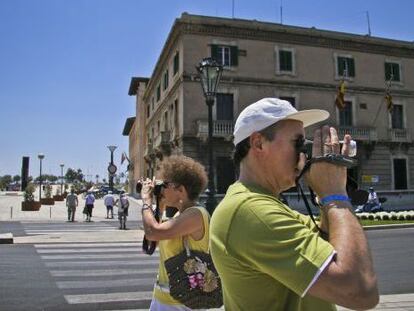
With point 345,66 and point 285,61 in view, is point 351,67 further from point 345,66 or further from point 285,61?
point 285,61

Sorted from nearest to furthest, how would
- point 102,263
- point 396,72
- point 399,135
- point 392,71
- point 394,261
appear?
point 394,261 → point 102,263 → point 399,135 → point 392,71 → point 396,72

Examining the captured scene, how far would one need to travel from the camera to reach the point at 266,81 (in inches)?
1281

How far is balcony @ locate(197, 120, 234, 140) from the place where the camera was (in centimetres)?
3028

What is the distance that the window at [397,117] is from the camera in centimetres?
3591

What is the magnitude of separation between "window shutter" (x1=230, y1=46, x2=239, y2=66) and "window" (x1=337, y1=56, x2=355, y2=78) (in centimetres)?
783

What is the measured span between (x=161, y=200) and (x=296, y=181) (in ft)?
5.42

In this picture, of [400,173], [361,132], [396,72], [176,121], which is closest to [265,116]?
[176,121]

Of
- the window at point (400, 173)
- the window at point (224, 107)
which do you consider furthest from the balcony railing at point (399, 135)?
the window at point (224, 107)

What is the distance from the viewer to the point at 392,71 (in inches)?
1419

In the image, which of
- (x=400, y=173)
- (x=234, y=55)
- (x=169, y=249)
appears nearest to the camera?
(x=169, y=249)

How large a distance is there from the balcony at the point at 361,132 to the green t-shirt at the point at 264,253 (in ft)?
Result: 108

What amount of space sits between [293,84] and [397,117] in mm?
9233

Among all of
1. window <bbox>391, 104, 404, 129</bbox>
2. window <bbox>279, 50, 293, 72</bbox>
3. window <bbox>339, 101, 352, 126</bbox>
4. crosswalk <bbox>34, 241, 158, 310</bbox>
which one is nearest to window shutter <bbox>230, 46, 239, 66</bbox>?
window <bbox>279, 50, 293, 72</bbox>

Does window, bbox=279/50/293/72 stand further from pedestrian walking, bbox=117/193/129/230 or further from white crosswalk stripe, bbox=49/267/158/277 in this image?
white crosswalk stripe, bbox=49/267/158/277
